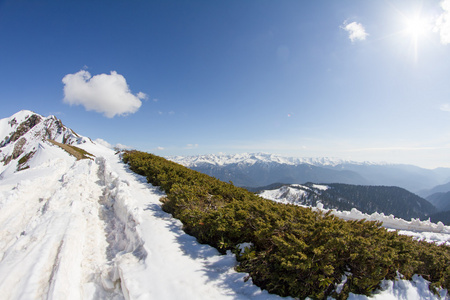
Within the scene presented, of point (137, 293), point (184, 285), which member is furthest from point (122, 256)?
point (184, 285)

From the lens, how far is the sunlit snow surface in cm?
407

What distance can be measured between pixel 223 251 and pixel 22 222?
8871mm

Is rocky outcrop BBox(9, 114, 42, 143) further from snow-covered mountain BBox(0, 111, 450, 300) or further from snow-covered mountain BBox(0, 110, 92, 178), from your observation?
snow-covered mountain BBox(0, 111, 450, 300)

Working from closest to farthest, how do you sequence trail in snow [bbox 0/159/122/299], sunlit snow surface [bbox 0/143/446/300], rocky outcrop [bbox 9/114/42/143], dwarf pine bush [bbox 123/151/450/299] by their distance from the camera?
dwarf pine bush [bbox 123/151/450/299], sunlit snow surface [bbox 0/143/446/300], trail in snow [bbox 0/159/122/299], rocky outcrop [bbox 9/114/42/143]

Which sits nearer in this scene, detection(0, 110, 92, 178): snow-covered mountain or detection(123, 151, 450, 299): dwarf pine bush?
detection(123, 151, 450, 299): dwarf pine bush

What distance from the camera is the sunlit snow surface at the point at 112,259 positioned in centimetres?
407

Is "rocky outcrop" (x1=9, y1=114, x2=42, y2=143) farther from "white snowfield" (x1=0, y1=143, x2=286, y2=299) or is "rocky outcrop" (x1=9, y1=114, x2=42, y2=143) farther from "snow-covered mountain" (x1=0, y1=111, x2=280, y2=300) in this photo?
"white snowfield" (x1=0, y1=143, x2=286, y2=299)

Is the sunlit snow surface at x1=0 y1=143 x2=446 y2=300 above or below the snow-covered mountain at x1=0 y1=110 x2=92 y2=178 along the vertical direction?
below

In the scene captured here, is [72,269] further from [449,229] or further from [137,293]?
[449,229]

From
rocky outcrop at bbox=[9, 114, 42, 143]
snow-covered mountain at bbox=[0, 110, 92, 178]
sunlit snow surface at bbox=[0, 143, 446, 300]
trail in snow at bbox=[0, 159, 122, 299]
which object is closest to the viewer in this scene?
sunlit snow surface at bbox=[0, 143, 446, 300]

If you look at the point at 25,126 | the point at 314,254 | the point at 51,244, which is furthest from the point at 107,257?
the point at 25,126

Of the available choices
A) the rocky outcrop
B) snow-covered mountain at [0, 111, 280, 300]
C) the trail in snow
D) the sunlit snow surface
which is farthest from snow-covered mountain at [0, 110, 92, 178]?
the sunlit snow surface

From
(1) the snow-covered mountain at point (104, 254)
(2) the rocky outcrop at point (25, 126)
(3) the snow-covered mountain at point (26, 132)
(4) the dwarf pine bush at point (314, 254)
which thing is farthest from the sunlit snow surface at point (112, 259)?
(2) the rocky outcrop at point (25, 126)

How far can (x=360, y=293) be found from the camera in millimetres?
4070
